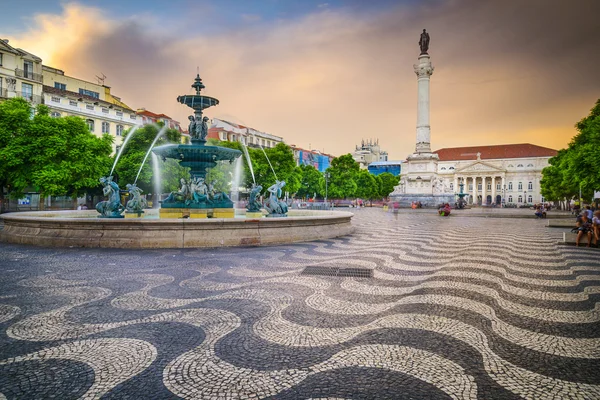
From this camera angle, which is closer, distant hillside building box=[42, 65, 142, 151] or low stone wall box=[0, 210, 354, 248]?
low stone wall box=[0, 210, 354, 248]

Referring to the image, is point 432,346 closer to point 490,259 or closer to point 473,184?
point 490,259

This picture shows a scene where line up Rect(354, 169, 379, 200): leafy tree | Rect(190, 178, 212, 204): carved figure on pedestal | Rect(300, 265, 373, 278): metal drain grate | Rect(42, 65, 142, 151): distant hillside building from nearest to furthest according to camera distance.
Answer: Rect(300, 265, 373, 278): metal drain grate < Rect(190, 178, 212, 204): carved figure on pedestal < Rect(42, 65, 142, 151): distant hillside building < Rect(354, 169, 379, 200): leafy tree

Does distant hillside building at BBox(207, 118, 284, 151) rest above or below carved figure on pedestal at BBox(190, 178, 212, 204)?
above

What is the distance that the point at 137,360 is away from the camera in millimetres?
3336

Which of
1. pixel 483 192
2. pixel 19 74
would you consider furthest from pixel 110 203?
pixel 483 192

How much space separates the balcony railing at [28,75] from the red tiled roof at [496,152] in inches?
4701

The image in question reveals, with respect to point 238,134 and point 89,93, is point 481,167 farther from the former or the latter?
point 89,93

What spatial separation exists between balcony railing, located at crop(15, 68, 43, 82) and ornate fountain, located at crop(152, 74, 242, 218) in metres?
34.7

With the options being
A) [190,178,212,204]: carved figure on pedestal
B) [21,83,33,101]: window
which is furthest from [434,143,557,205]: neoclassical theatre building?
[21,83,33,101]: window

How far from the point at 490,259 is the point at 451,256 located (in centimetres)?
100

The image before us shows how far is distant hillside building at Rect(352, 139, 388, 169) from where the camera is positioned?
158312 mm

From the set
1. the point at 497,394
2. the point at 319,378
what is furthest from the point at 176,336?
the point at 497,394

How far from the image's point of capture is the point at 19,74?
37.7 meters

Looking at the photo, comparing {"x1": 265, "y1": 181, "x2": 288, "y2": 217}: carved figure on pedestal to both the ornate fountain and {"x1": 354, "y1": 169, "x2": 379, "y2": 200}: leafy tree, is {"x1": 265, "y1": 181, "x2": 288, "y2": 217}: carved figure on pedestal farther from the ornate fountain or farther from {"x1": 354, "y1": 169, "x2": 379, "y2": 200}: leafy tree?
{"x1": 354, "y1": 169, "x2": 379, "y2": 200}: leafy tree
